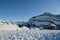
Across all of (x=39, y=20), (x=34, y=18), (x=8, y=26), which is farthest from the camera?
(x=34, y=18)

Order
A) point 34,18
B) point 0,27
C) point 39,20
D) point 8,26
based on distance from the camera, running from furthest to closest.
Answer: point 34,18, point 39,20, point 8,26, point 0,27

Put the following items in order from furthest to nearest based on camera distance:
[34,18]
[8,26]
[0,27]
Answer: [34,18]
[8,26]
[0,27]

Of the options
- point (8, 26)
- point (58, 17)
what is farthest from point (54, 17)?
point (8, 26)

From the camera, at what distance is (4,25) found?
842 inches

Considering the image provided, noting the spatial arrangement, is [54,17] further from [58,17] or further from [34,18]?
[34,18]

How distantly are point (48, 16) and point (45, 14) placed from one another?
1608 mm

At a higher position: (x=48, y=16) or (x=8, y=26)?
(x=48, y=16)

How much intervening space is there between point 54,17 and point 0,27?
22430 millimetres

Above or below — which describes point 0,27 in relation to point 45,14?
below

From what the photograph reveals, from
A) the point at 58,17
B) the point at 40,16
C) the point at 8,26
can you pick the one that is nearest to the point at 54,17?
the point at 58,17

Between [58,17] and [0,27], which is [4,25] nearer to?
[0,27]

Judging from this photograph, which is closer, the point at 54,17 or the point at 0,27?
the point at 0,27

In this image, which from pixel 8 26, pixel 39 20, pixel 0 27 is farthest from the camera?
pixel 39 20

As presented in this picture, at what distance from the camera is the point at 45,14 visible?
40969 millimetres
